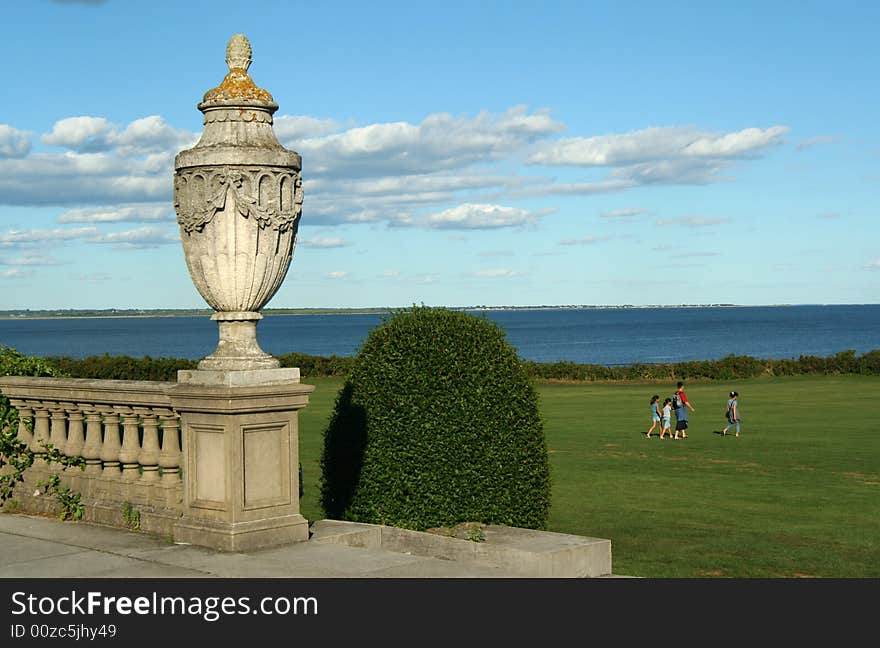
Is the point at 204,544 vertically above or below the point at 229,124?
below

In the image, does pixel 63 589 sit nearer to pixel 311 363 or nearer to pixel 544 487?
pixel 544 487

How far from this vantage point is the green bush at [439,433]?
10766mm

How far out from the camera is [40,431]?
36.3 feet

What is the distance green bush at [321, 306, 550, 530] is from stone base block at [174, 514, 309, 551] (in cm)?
214

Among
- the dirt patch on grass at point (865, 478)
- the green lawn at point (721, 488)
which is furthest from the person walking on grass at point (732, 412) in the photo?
the dirt patch on grass at point (865, 478)

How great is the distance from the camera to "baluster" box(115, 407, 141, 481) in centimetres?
988

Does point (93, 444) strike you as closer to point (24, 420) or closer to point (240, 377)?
point (24, 420)

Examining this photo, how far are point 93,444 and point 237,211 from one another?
3346 millimetres

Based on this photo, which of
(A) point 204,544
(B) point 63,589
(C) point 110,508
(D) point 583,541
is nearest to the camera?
(B) point 63,589

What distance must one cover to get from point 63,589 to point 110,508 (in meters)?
2.75

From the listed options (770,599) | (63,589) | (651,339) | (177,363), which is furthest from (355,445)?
(651,339)

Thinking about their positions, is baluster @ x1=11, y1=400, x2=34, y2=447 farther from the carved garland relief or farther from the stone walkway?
the carved garland relief

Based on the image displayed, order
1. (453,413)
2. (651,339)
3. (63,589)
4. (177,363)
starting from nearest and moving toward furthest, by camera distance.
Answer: (63,589) < (453,413) < (177,363) < (651,339)

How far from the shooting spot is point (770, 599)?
716 centimetres
